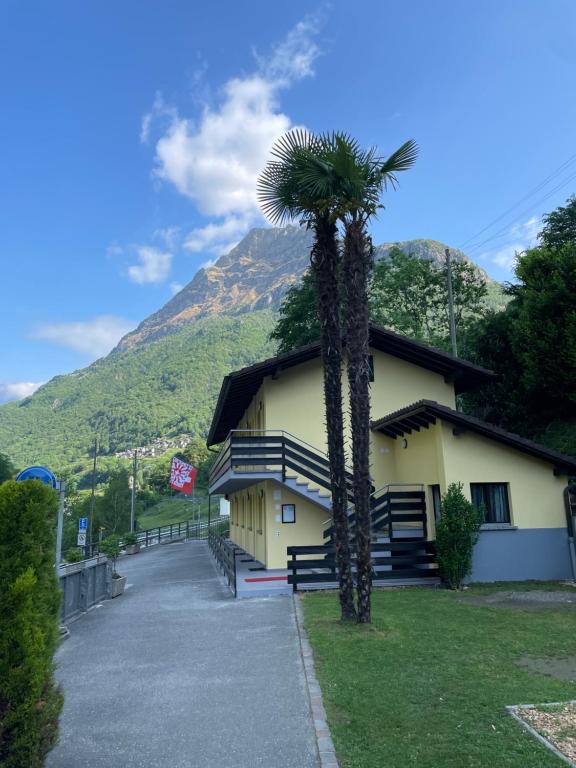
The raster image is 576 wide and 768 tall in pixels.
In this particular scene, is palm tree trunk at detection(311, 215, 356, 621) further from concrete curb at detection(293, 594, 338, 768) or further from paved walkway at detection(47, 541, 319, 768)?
paved walkway at detection(47, 541, 319, 768)

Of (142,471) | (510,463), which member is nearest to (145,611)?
(510,463)

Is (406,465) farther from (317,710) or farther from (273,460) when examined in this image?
(317,710)

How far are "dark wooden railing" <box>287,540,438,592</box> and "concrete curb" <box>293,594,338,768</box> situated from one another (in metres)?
4.36

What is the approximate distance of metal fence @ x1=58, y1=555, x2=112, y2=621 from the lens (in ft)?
38.8

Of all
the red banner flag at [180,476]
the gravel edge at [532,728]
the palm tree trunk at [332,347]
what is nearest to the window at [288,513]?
the palm tree trunk at [332,347]

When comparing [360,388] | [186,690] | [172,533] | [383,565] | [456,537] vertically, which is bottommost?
[186,690]

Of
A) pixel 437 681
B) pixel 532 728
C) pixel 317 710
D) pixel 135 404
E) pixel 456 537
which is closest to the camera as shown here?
pixel 532 728

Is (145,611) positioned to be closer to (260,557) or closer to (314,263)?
(260,557)

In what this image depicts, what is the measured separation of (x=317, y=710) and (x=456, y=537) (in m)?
8.66

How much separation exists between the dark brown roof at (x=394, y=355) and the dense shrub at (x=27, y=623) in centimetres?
1265

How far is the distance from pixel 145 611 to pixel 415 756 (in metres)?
9.57

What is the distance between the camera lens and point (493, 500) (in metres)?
15.1

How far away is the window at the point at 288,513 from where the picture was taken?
1844 cm

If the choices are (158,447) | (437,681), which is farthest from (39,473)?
(158,447)
